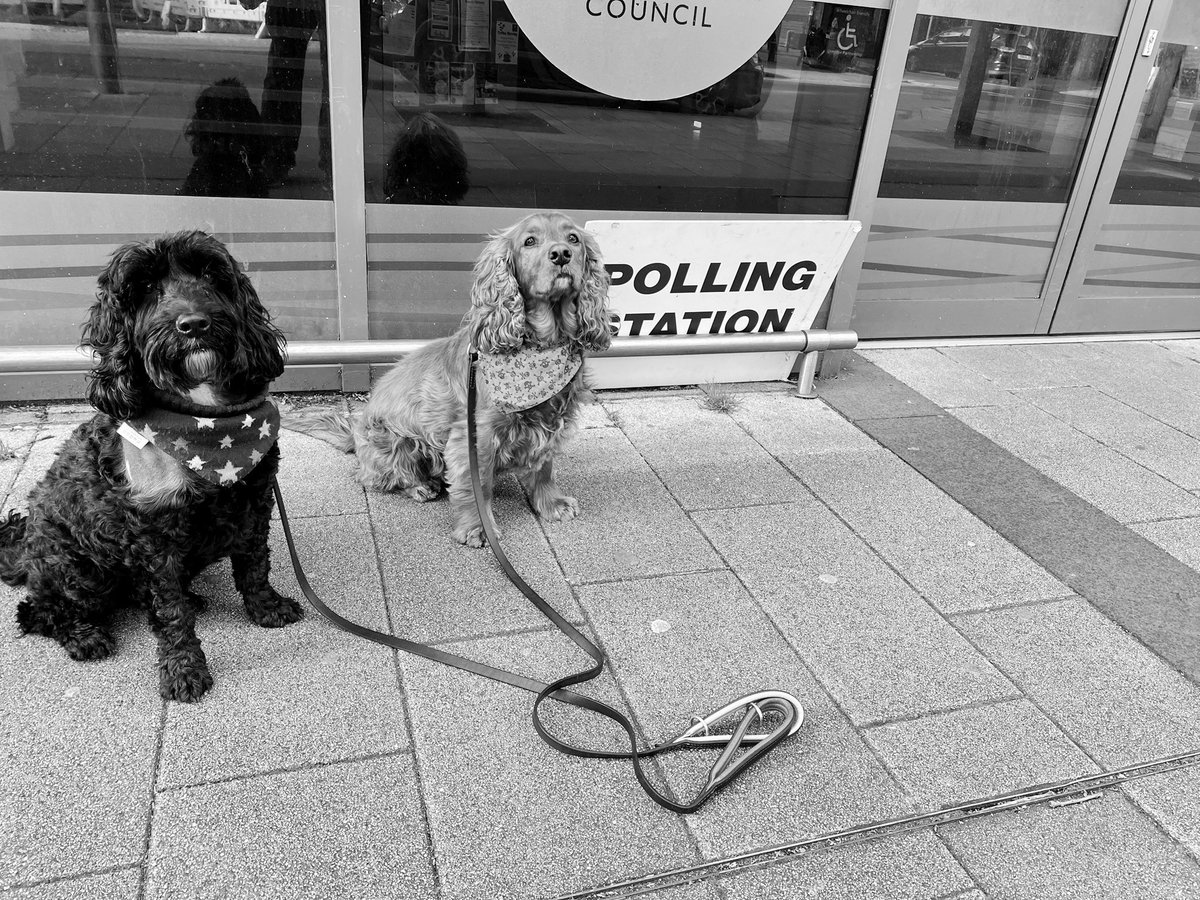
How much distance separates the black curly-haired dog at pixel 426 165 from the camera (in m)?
4.67

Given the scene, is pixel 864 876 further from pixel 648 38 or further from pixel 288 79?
pixel 288 79

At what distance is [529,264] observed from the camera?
11.4 ft

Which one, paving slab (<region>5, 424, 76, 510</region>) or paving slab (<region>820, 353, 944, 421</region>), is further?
paving slab (<region>820, 353, 944, 421</region>)

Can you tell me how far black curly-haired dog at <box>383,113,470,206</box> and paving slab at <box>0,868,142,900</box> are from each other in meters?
3.67

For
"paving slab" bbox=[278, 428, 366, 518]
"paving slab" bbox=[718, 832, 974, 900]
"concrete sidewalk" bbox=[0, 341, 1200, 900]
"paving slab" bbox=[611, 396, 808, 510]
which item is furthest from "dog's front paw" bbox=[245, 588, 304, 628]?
"paving slab" bbox=[611, 396, 808, 510]

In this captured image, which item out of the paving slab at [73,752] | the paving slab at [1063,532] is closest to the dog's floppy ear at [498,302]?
the paving slab at [73,752]

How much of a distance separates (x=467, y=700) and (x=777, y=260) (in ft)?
11.4

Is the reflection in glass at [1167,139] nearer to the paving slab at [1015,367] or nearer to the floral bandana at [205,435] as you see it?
the paving slab at [1015,367]

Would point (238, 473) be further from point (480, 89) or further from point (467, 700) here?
point (480, 89)

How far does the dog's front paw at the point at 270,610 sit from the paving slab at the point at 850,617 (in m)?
1.91

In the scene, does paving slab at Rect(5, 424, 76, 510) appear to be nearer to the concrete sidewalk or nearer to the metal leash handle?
the concrete sidewalk

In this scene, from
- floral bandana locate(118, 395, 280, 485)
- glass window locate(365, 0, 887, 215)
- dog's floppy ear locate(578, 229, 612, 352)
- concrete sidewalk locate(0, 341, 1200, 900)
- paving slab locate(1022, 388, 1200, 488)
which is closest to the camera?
concrete sidewalk locate(0, 341, 1200, 900)

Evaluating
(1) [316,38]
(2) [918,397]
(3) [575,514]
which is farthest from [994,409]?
(1) [316,38]

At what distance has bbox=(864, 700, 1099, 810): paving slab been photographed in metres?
2.66
